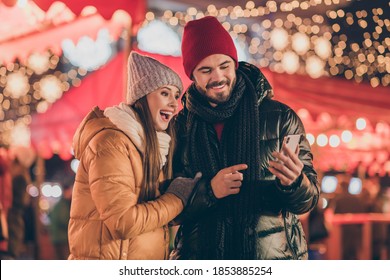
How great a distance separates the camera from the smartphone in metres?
2.52

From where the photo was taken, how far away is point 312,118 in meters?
4.67

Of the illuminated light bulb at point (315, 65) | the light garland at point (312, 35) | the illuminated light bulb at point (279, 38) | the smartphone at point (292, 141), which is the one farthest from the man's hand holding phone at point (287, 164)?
the illuminated light bulb at point (315, 65)

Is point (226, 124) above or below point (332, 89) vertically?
below

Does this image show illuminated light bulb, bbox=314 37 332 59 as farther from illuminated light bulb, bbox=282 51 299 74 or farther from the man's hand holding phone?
the man's hand holding phone

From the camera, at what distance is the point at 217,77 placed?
2682mm

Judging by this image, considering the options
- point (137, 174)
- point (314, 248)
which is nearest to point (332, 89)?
point (314, 248)

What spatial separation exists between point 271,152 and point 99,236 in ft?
2.68

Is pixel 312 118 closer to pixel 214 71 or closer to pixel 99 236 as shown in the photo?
pixel 214 71

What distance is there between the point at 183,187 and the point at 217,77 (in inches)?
19.7

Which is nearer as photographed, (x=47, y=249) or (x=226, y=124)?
(x=226, y=124)

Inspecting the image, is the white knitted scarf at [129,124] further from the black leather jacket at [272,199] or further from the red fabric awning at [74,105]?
the red fabric awning at [74,105]

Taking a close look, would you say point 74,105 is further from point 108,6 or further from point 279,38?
point 279,38

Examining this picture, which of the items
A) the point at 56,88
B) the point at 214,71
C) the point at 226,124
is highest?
the point at 56,88

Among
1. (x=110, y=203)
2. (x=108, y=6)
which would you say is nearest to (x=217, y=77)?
(x=110, y=203)
